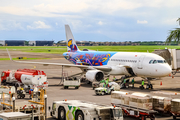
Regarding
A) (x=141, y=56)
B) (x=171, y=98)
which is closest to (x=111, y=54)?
(x=141, y=56)

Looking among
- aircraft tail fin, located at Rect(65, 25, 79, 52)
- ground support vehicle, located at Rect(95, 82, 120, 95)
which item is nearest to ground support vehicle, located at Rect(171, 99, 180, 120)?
ground support vehicle, located at Rect(95, 82, 120, 95)

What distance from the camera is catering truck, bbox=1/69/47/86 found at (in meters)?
34.0

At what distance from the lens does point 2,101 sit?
23516 millimetres

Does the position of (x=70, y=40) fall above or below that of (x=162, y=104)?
above

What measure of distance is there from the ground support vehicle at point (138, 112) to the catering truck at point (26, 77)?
46.5ft

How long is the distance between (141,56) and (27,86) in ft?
48.5

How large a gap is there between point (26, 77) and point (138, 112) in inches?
683

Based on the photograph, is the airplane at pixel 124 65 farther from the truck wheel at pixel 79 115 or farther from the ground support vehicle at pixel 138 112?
the truck wheel at pixel 79 115

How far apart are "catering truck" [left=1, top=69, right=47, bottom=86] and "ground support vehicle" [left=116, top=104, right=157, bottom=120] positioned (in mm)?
14180

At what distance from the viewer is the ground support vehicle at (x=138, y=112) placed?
20688 millimetres

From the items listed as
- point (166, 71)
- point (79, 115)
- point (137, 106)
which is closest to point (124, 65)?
point (166, 71)

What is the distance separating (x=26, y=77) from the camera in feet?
113

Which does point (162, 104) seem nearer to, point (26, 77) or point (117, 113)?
point (117, 113)

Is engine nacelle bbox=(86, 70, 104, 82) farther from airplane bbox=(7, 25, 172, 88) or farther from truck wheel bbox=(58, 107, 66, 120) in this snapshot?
truck wheel bbox=(58, 107, 66, 120)
